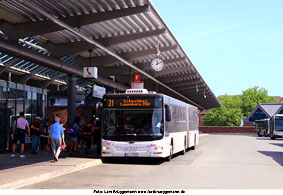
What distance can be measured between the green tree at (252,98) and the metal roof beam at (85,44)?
406 feet

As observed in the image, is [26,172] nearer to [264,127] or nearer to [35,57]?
[35,57]

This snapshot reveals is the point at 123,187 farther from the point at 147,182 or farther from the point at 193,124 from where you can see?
the point at 193,124

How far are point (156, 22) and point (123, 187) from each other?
10.9m

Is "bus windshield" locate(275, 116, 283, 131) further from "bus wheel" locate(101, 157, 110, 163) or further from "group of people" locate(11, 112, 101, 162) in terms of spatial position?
"bus wheel" locate(101, 157, 110, 163)

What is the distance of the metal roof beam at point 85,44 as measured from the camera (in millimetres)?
21419

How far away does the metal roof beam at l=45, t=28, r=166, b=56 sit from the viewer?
21419mm

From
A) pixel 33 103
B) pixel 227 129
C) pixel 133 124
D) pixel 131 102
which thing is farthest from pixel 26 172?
pixel 227 129

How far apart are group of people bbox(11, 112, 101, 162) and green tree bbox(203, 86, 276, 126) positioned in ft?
299

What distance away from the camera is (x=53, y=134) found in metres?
15.8

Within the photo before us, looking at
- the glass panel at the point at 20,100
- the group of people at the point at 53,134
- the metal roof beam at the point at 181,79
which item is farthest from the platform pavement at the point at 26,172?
the metal roof beam at the point at 181,79

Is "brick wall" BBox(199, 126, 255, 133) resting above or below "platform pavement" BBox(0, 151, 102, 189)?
below

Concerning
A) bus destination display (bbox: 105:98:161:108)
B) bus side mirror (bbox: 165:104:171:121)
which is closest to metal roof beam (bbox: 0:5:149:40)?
bus destination display (bbox: 105:98:161:108)

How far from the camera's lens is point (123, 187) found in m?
10.3

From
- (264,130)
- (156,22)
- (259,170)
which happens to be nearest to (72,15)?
(156,22)
